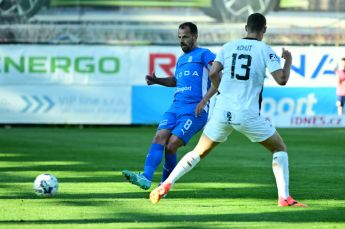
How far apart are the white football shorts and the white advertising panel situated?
1877cm

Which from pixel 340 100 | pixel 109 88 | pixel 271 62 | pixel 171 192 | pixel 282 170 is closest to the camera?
pixel 271 62

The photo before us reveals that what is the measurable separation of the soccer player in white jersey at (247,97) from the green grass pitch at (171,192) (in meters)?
0.53

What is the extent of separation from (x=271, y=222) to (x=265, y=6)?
73.7 ft

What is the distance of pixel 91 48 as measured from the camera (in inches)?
1190

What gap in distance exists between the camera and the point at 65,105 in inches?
1169

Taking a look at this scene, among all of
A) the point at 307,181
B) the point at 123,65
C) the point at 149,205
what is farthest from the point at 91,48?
the point at 149,205

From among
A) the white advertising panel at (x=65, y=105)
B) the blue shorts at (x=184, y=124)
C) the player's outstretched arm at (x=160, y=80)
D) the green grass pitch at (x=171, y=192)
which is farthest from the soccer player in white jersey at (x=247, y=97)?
the white advertising panel at (x=65, y=105)

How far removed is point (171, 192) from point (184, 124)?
0.96 meters

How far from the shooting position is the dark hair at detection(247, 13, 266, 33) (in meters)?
10.9

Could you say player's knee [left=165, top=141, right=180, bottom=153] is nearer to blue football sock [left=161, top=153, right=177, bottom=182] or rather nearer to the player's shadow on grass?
blue football sock [left=161, top=153, right=177, bottom=182]

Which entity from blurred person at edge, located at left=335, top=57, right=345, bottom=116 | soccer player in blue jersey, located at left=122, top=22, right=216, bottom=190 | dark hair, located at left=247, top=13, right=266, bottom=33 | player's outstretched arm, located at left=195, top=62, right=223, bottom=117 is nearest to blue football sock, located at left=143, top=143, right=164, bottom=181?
soccer player in blue jersey, located at left=122, top=22, right=216, bottom=190

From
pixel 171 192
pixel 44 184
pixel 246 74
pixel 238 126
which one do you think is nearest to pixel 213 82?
pixel 246 74

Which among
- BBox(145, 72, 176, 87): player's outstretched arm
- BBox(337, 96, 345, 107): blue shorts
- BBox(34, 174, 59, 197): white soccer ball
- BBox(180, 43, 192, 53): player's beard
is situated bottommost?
BBox(34, 174, 59, 197): white soccer ball

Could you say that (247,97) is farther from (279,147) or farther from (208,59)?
(208,59)
